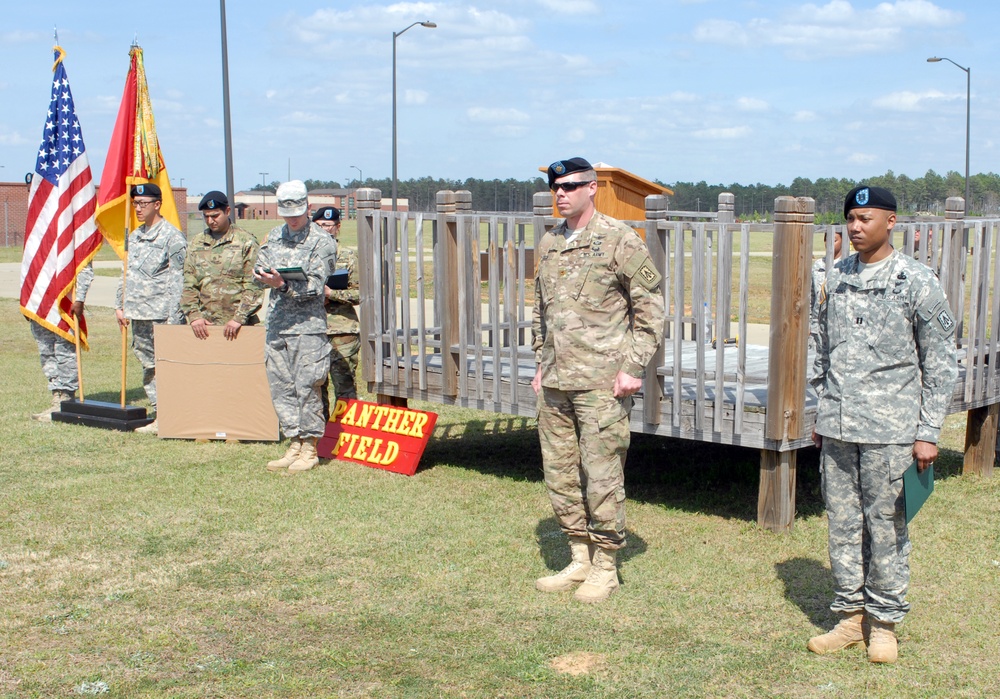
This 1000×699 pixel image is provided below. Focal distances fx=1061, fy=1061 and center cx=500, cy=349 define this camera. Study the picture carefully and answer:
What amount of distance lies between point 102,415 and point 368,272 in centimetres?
295

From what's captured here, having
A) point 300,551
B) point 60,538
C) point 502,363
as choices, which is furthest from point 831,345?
point 60,538

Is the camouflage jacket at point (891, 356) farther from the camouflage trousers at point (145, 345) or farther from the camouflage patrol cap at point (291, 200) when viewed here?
the camouflage trousers at point (145, 345)

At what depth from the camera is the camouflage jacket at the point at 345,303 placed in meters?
8.01

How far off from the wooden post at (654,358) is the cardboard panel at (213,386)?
3.33m

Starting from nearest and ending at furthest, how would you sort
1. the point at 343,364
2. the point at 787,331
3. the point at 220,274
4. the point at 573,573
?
the point at 573,573 < the point at 787,331 < the point at 343,364 < the point at 220,274

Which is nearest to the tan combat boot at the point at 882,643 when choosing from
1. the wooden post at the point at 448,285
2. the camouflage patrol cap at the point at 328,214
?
the wooden post at the point at 448,285

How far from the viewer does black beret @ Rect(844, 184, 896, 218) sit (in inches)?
165

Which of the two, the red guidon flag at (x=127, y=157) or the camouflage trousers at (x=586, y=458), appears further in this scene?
the red guidon flag at (x=127, y=157)

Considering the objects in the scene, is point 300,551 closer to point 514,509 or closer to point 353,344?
point 514,509

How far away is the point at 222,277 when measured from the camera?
8.39 m

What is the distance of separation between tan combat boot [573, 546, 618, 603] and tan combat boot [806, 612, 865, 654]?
3.28ft

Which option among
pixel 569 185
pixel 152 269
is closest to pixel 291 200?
pixel 152 269

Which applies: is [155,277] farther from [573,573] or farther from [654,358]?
[573,573]

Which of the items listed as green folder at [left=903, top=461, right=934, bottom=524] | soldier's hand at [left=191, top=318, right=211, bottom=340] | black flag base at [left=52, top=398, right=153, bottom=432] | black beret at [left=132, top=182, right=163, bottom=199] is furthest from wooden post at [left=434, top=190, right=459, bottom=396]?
green folder at [left=903, top=461, right=934, bottom=524]
